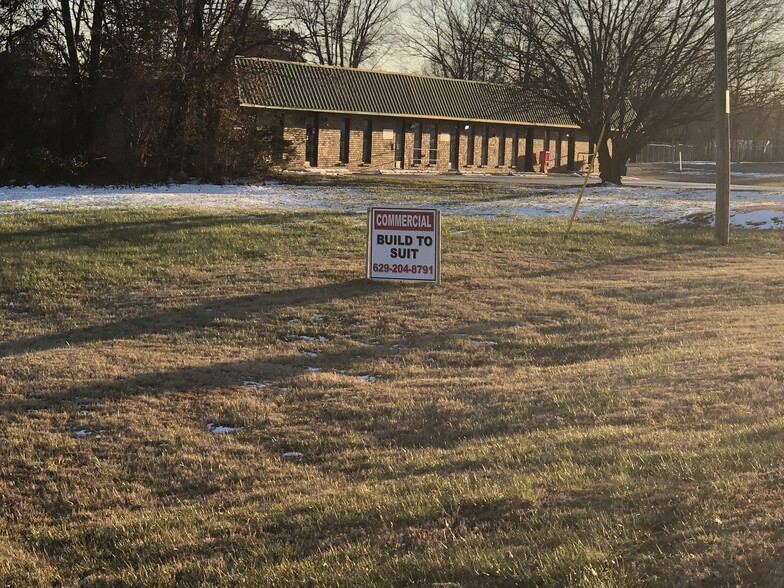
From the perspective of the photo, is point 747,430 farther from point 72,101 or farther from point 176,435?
point 72,101

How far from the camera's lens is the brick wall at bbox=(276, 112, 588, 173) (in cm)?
4097

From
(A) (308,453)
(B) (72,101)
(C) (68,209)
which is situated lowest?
(A) (308,453)

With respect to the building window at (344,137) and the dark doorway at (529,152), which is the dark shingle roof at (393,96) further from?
the dark doorway at (529,152)

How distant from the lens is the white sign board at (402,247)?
42.3 ft

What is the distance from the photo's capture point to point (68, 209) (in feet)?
62.6

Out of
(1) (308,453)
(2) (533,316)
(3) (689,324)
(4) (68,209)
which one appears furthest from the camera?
(4) (68,209)

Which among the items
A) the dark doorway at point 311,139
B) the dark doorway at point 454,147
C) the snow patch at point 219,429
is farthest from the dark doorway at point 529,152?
the snow patch at point 219,429

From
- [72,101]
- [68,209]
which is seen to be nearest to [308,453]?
[68,209]

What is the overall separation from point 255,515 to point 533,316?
275 inches

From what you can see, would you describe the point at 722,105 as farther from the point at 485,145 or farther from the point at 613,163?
the point at 485,145

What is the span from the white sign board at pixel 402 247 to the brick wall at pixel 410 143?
24.1m

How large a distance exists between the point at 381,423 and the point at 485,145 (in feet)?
139

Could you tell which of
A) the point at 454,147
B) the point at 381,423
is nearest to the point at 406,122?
the point at 454,147

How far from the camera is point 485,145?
157 ft
